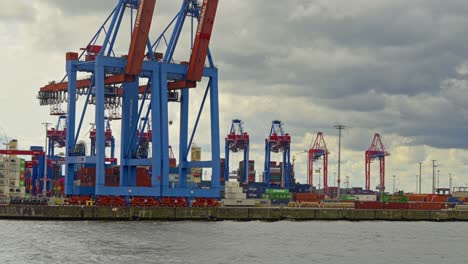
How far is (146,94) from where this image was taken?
118 m

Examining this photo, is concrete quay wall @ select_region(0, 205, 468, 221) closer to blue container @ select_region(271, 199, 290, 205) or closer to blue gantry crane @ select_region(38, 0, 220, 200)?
blue gantry crane @ select_region(38, 0, 220, 200)

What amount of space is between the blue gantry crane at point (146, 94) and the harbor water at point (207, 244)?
1144 cm

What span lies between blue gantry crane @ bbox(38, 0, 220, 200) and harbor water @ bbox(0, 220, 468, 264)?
11.4 meters

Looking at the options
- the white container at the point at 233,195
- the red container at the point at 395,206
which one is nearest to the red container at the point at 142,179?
the white container at the point at 233,195

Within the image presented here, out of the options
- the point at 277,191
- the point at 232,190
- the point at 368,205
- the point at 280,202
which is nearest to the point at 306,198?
the point at 280,202

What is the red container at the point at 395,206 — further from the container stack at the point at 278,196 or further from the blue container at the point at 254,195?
the blue container at the point at 254,195

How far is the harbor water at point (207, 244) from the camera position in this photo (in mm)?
64000

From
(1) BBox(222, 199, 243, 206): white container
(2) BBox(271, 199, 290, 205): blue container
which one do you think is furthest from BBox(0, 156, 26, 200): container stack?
(2) BBox(271, 199, 290, 205): blue container

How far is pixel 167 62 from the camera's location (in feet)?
377

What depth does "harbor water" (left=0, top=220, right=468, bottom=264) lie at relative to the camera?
64.0 meters

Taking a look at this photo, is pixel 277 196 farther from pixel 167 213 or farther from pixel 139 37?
pixel 139 37

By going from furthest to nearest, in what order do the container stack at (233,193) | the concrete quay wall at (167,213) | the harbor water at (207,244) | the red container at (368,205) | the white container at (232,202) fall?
the container stack at (233,193), the white container at (232,202), the red container at (368,205), the concrete quay wall at (167,213), the harbor water at (207,244)

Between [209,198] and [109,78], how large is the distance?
21.1m

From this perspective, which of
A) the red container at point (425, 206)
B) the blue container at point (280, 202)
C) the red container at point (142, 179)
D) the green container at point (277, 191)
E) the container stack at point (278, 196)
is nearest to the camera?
the red container at point (142, 179)
